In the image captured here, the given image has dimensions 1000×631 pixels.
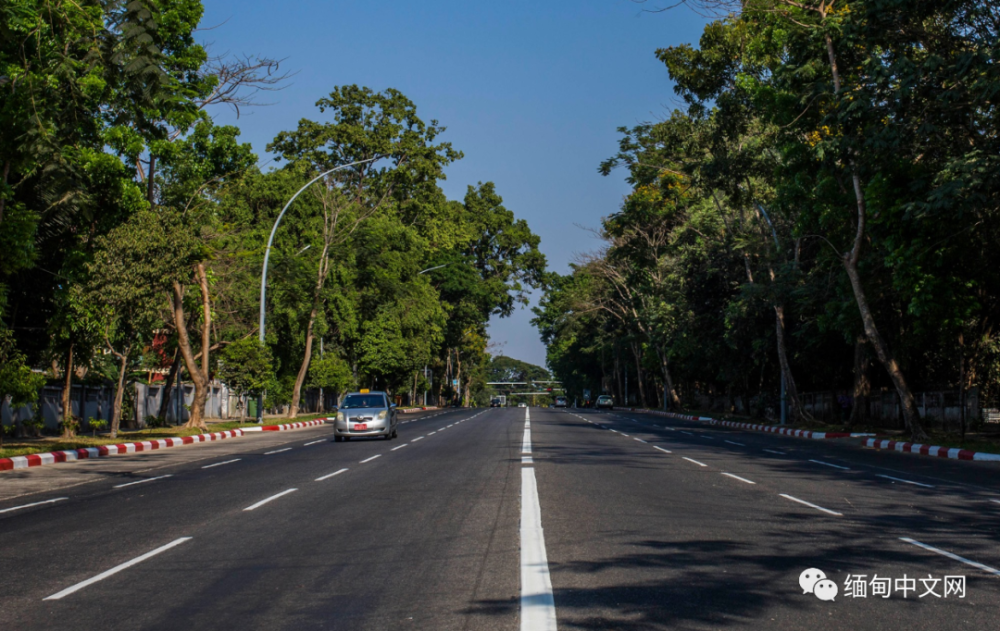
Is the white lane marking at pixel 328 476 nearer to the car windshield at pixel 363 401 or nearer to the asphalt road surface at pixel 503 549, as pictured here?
the asphalt road surface at pixel 503 549

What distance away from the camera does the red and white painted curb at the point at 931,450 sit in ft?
69.9

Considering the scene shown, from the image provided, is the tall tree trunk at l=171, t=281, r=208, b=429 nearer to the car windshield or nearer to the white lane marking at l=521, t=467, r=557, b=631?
the car windshield

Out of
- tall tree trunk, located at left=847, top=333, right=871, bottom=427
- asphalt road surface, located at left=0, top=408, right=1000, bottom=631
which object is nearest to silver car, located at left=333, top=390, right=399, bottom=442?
asphalt road surface, located at left=0, top=408, right=1000, bottom=631

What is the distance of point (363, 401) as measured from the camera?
2812 cm

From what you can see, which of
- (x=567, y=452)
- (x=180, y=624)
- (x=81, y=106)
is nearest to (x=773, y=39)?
(x=567, y=452)

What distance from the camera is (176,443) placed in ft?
90.6

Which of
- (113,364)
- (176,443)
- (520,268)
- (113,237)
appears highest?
(520,268)

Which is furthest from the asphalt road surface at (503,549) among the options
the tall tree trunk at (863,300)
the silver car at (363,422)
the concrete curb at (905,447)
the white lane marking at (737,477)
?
the tall tree trunk at (863,300)

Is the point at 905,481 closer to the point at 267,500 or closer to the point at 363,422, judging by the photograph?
the point at 267,500

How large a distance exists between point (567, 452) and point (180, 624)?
619 inches

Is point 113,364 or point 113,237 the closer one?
point 113,237

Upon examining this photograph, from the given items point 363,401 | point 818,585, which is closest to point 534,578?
point 818,585

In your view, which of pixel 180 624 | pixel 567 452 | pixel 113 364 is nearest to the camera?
pixel 180 624

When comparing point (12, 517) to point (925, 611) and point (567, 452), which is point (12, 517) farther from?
point (567, 452)
